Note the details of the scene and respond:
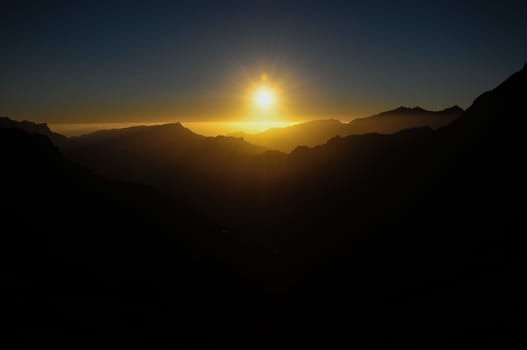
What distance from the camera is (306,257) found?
79125mm

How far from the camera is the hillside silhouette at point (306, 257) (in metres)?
35.7

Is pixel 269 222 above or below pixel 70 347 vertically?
below

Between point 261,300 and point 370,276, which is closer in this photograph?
point 261,300

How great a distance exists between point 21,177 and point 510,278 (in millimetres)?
77657

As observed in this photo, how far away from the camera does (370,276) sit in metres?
63.2

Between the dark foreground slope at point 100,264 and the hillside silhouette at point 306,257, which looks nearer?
the dark foreground slope at point 100,264

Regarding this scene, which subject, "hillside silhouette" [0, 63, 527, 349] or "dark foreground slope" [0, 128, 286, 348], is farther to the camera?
"hillside silhouette" [0, 63, 527, 349]

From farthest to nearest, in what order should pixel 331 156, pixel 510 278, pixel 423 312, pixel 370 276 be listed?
pixel 331 156, pixel 370 276, pixel 423 312, pixel 510 278

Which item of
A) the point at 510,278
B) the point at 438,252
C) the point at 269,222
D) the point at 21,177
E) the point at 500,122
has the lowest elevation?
the point at 269,222

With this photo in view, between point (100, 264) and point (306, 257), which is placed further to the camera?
point (306, 257)

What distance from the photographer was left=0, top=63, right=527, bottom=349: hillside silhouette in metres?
35.7

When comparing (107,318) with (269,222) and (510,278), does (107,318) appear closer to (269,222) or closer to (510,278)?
(510,278)

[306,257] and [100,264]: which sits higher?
[100,264]

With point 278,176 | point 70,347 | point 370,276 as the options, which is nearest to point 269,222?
point 278,176
